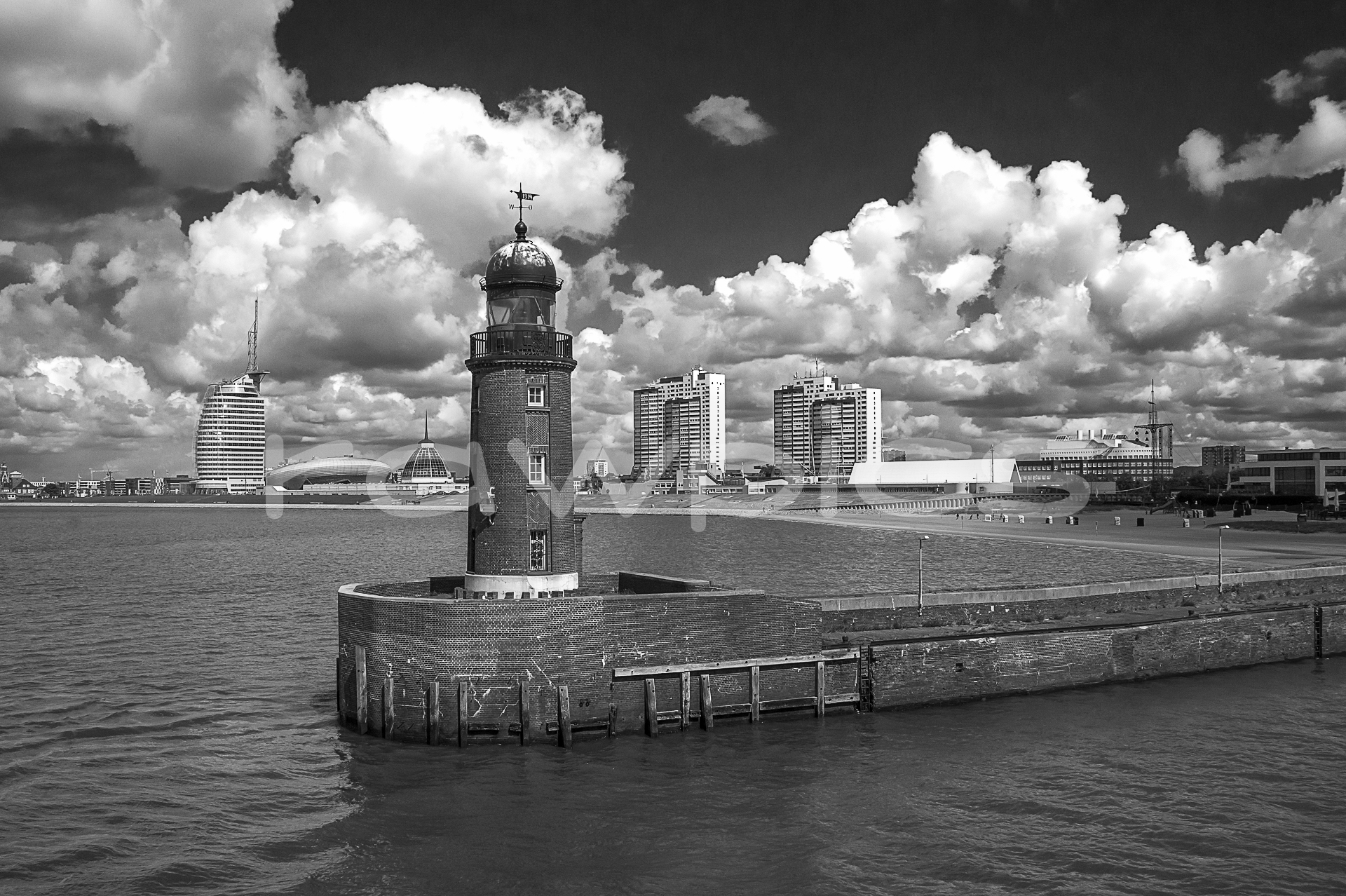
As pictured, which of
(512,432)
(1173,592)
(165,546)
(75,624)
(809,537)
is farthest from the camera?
(809,537)

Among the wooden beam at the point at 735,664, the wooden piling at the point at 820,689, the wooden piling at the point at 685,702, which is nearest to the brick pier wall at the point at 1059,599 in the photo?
the wooden beam at the point at 735,664

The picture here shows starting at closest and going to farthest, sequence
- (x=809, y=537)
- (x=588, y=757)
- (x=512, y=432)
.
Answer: (x=588, y=757), (x=512, y=432), (x=809, y=537)

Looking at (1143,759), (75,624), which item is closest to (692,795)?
(1143,759)

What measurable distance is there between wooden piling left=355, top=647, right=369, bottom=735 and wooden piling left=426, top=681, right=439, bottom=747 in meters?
2.25

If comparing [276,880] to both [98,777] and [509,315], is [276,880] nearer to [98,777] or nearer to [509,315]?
[98,777]

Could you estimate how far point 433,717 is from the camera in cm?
2481

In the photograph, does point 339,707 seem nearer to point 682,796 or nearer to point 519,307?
point 682,796

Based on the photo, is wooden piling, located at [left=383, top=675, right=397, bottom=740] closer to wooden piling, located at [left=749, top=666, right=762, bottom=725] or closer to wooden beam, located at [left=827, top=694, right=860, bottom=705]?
wooden piling, located at [left=749, top=666, right=762, bottom=725]

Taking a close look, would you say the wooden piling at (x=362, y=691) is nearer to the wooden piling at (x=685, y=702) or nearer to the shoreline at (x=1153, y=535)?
the wooden piling at (x=685, y=702)

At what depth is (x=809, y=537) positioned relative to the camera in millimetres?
122062

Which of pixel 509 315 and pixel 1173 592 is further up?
pixel 509 315

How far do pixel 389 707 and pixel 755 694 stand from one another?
999cm

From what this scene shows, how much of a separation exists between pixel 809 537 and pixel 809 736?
316 feet

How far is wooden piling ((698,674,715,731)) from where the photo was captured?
2630 cm
